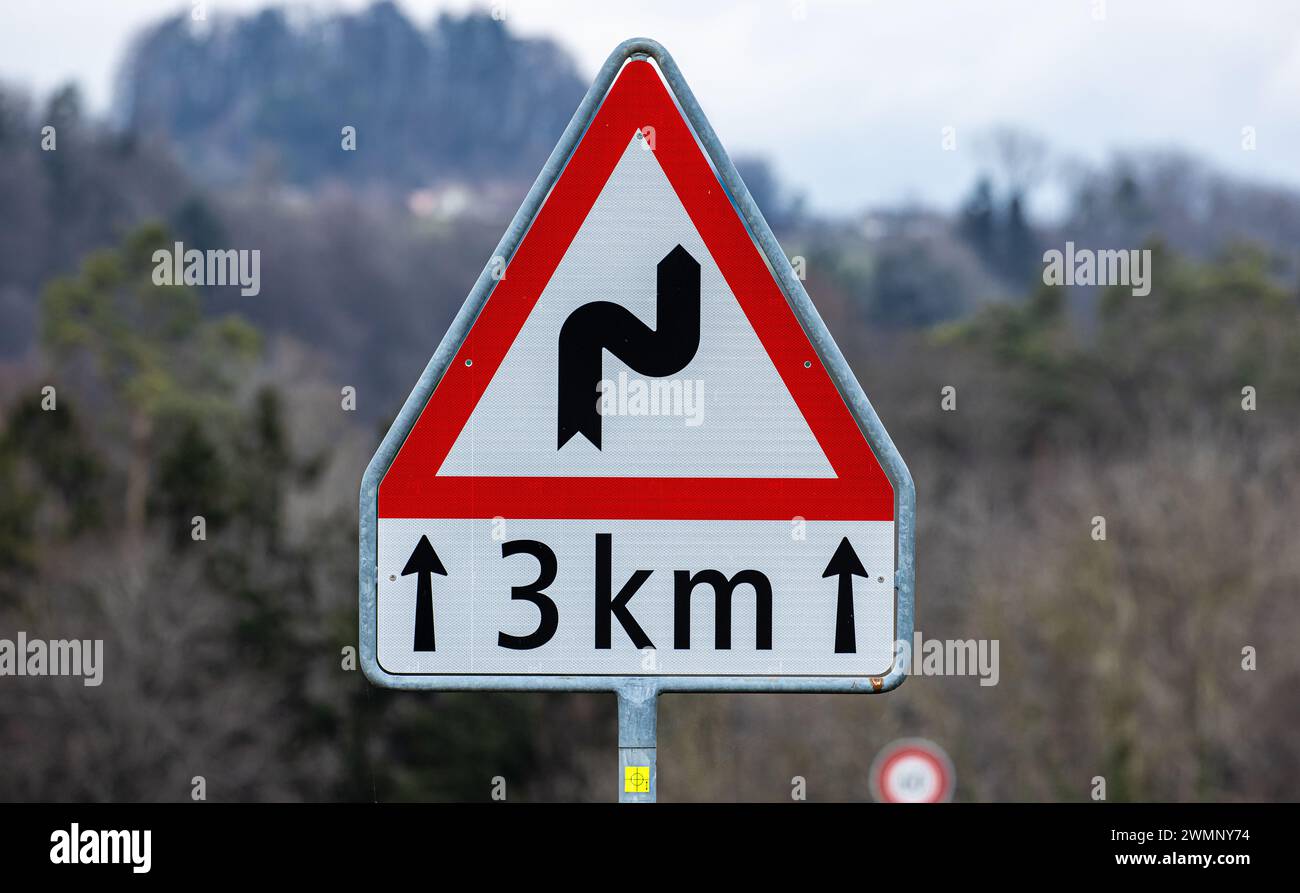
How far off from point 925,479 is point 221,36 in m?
60.4

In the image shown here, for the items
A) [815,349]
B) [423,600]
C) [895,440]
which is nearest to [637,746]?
[423,600]

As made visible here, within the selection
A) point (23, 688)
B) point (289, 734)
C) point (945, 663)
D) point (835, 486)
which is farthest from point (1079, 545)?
point (835, 486)

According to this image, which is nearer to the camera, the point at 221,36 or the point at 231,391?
the point at 231,391

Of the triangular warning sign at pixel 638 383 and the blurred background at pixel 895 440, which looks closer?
the triangular warning sign at pixel 638 383

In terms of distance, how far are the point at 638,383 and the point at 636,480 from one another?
0.14 metres

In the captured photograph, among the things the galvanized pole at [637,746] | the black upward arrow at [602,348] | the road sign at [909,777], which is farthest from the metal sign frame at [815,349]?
the road sign at [909,777]

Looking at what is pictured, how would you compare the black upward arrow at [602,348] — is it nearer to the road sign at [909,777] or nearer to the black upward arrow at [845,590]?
the black upward arrow at [845,590]

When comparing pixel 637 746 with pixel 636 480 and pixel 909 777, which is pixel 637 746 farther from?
pixel 909 777

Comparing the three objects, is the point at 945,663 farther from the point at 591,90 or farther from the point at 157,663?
the point at 591,90

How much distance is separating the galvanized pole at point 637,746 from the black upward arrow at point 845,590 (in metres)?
0.27

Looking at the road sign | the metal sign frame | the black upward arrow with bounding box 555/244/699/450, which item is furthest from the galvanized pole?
the road sign

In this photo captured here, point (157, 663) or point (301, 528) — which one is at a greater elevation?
point (301, 528)

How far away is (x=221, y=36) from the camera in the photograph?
8362 centimetres

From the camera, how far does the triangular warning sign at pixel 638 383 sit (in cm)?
216
